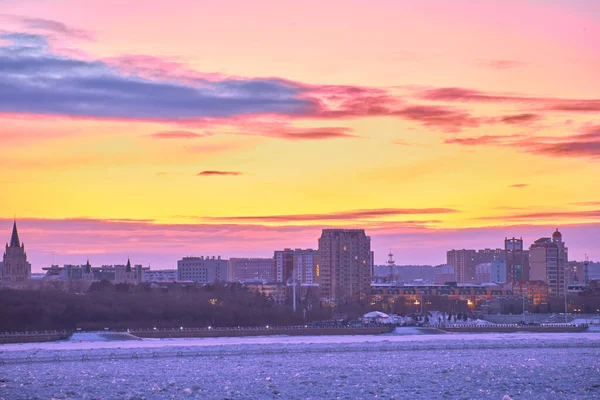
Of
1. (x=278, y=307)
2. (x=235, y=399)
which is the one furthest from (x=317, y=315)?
(x=235, y=399)

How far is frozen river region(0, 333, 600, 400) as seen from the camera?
6228 centimetres

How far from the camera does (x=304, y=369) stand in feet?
254

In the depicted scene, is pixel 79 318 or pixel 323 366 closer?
pixel 323 366

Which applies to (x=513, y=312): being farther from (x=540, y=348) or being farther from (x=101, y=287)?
(x=540, y=348)

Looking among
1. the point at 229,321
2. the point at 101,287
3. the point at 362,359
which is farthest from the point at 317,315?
the point at 362,359

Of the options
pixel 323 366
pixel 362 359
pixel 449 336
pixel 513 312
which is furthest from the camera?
pixel 513 312

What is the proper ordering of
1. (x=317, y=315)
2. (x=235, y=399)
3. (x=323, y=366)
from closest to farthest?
(x=235, y=399)
(x=323, y=366)
(x=317, y=315)

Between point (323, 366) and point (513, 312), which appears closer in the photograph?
point (323, 366)

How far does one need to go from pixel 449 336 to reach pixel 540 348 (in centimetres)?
2080

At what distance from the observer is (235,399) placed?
58.9 meters

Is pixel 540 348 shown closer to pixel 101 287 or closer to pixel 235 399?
pixel 235 399

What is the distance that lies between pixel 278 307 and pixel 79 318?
123 feet

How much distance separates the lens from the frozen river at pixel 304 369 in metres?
62.3

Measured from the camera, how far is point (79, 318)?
427ft
